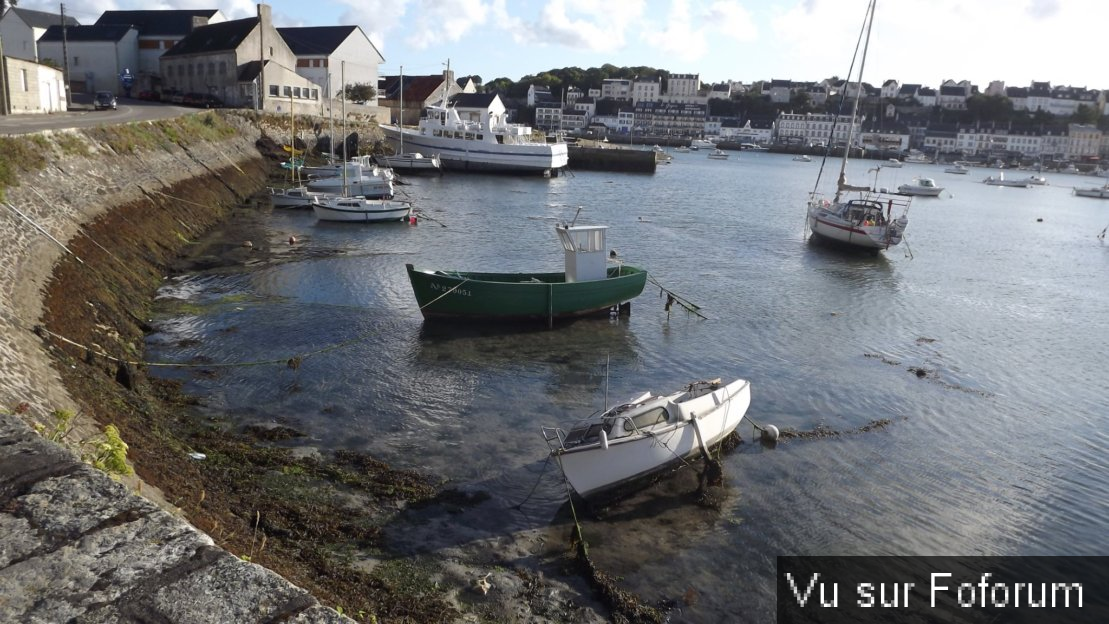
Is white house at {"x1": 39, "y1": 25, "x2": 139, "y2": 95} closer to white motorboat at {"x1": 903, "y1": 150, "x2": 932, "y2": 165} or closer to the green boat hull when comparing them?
the green boat hull

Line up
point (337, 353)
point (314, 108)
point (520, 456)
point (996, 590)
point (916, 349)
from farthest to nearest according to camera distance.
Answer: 1. point (314, 108)
2. point (916, 349)
3. point (337, 353)
4. point (520, 456)
5. point (996, 590)

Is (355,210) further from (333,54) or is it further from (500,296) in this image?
(333,54)

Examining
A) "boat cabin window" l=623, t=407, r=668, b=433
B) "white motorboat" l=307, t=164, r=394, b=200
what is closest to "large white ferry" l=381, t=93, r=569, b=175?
"white motorboat" l=307, t=164, r=394, b=200

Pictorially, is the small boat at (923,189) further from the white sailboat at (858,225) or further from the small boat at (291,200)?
the small boat at (291,200)

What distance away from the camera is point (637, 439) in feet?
36.8

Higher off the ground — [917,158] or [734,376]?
[917,158]

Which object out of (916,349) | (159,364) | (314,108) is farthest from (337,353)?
(314,108)

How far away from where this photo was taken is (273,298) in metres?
21.8

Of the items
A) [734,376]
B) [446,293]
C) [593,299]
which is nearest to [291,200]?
[446,293]

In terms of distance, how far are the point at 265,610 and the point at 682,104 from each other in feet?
664

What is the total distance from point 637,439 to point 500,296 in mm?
9694

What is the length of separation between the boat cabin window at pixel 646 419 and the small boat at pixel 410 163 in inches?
2133

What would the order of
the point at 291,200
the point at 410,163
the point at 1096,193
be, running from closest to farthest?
1. the point at 291,200
2. the point at 410,163
3. the point at 1096,193

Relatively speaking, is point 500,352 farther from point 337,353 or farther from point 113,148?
point 113,148
